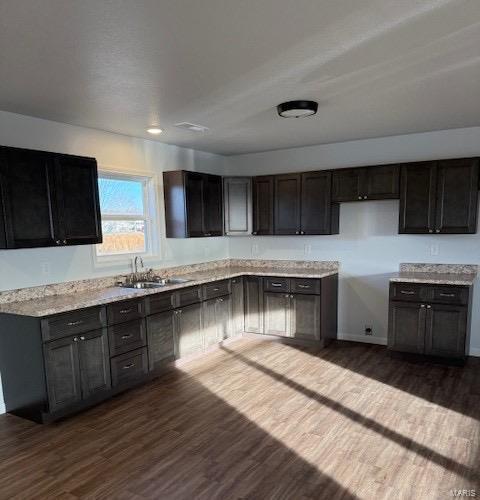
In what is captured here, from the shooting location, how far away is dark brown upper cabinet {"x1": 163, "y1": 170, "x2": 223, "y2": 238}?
14.8 feet

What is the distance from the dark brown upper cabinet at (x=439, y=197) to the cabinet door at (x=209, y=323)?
2277 millimetres

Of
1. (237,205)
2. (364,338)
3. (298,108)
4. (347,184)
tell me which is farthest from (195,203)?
(364,338)

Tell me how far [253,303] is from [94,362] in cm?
219

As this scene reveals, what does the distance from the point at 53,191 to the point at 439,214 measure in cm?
373

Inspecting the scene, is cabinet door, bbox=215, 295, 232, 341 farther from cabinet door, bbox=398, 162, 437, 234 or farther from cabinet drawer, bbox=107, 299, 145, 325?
cabinet door, bbox=398, 162, 437, 234

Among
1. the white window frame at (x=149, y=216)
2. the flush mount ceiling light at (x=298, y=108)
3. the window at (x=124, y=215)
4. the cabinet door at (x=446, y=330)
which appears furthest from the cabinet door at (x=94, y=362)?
the cabinet door at (x=446, y=330)

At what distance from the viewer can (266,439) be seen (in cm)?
269

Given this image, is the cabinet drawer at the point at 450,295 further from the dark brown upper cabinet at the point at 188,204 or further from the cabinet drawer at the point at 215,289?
the dark brown upper cabinet at the point at 188,204

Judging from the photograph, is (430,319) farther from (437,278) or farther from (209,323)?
(209,323)

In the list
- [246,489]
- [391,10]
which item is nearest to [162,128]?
[391,10]

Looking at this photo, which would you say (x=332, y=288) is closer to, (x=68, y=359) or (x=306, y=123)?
(x=306, y=123)

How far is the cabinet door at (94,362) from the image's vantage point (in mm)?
3109

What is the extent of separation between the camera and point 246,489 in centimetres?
219

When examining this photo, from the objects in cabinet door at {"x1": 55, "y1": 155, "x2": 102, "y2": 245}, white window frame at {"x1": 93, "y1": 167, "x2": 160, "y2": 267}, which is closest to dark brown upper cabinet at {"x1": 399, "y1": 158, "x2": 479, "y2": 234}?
white window frame at {"x1": 93, "y1": 167, "x2": 160, "y2": 267}
